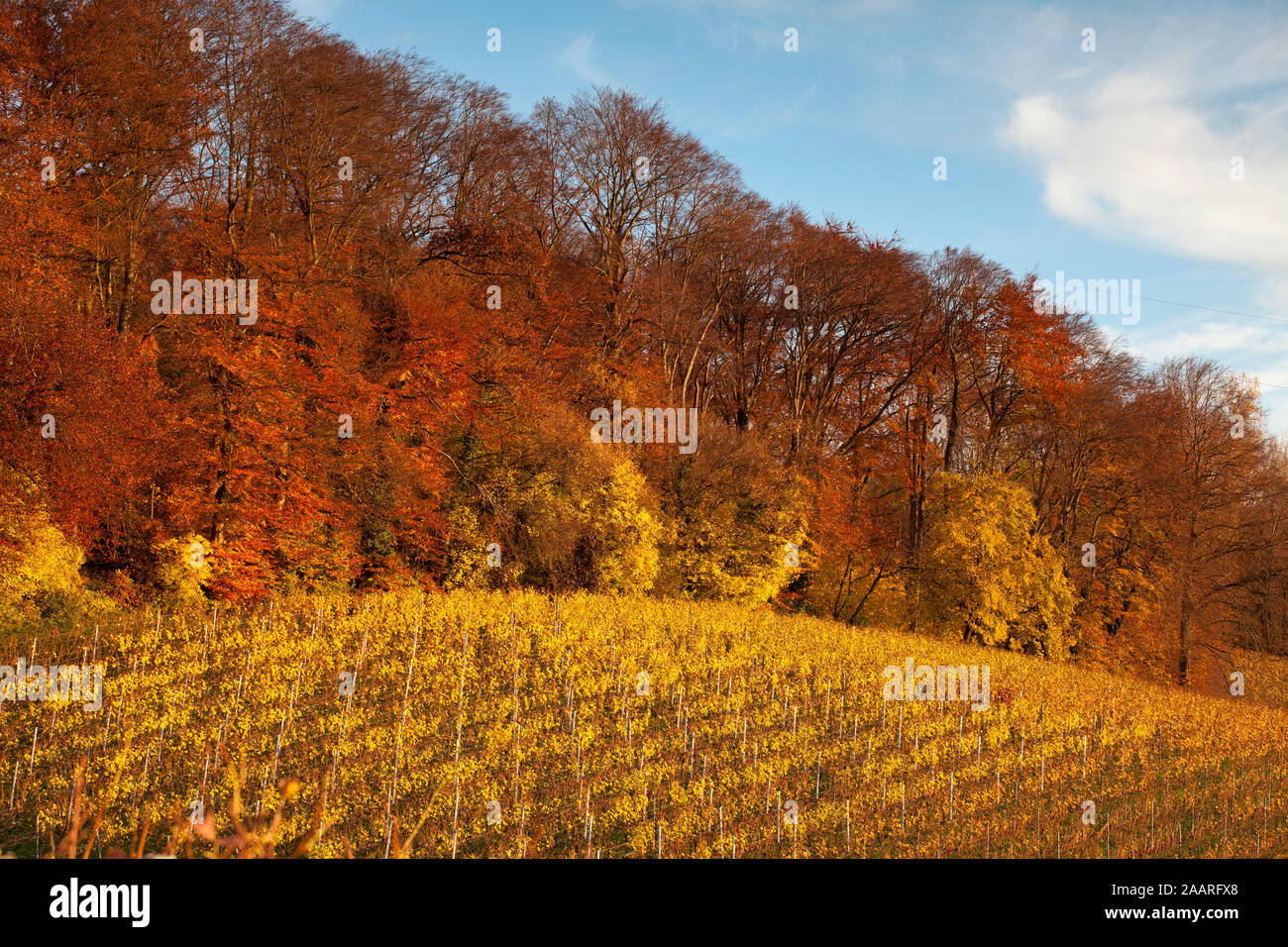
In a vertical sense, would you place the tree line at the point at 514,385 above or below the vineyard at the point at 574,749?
above

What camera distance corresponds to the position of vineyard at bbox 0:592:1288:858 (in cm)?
1109

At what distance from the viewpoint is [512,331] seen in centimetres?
2969

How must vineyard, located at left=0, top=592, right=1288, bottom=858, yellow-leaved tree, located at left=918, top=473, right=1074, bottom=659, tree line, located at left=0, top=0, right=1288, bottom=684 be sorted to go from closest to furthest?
vineyard, located at left=0, top=592, right=1288, bottom=858
tree line, located at left=0, top=0, right=1288, bottom=684
yellow-leaved tree, located at left=918, top=473, right=1074, bottom=659

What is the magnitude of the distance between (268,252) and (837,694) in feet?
60.3

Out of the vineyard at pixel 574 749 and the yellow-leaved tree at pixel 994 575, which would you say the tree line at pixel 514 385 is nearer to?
the yellow-leaved tree at pixel 994 575

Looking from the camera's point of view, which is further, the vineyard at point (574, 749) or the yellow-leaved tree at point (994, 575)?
the yellow-leaved tree at point (994, 575)

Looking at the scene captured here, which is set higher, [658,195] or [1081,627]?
[658,195]

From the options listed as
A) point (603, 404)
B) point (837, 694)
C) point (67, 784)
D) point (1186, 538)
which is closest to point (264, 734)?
point (67, 784)

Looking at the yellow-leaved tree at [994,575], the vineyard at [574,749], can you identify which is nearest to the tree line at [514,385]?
the yellow-leaved tree at [994,575]

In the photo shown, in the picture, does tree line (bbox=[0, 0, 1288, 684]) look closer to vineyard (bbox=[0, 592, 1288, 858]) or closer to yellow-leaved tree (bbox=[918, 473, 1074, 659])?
yellow-leaved tree (bbox=[918, 473, 1074, 659])

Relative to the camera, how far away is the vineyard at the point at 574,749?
11.1m

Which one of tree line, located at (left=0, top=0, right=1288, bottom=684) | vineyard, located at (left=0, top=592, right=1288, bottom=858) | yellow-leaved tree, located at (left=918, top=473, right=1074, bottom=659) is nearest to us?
vineyard, located at (left=0, top=592, right=1288, bottom=858)

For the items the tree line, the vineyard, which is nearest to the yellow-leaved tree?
the tree line
